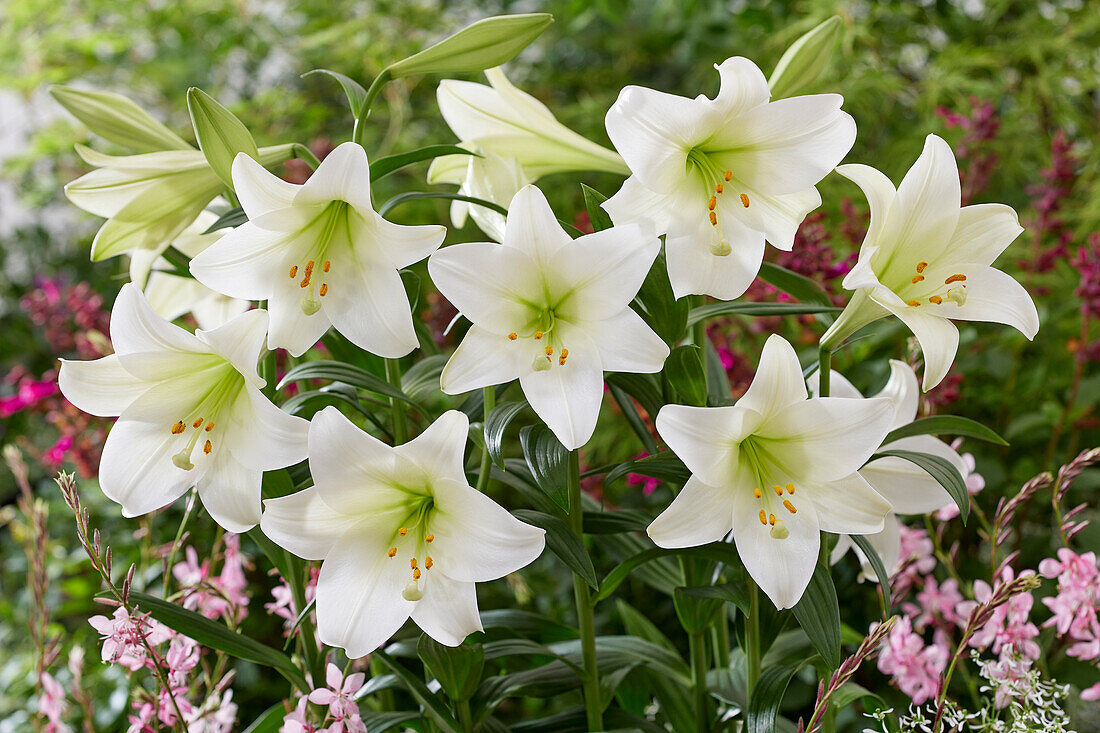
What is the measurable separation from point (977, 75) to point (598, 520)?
178cm

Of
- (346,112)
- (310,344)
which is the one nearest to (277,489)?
(310,344)

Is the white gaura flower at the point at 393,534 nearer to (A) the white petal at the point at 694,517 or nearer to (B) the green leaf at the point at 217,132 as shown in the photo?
(A) the white petal at the point at 694,517

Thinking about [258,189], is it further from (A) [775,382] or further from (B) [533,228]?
(A) [775,382]

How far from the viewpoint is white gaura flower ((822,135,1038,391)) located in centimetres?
57

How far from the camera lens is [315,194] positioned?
56 centimetres

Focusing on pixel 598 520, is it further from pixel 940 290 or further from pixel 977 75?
pixel 977 75

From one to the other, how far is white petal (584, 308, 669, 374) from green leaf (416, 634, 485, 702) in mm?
235

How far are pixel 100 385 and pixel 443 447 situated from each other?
0.25m

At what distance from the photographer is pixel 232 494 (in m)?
0.59

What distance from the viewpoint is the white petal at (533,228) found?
0.54 metres

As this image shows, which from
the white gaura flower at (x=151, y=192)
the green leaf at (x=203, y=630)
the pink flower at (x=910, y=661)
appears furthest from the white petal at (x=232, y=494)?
the pink flower at (x=910, y=661)

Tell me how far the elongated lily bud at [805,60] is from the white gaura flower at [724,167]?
0.12 m

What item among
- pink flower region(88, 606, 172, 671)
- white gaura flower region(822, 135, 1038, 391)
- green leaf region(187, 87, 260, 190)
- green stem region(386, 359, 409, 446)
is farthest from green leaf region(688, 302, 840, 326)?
pink flower region(88, 606, 172, 671)

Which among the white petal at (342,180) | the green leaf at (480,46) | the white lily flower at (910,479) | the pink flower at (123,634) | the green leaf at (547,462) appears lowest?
the pink flower at (123,634)
